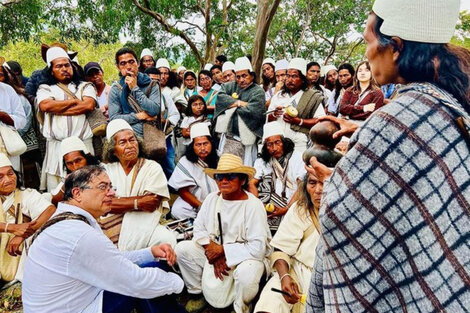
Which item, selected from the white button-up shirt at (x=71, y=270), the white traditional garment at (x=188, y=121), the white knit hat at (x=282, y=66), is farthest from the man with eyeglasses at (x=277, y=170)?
the white knit hat at (x=282, y=66)

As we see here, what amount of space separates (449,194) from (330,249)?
336 millimetres

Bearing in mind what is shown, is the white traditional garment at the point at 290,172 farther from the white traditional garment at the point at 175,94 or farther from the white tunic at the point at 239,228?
the white traditional garment at the point at 175,94

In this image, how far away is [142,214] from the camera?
4039 millimetres

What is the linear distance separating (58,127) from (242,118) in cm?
232

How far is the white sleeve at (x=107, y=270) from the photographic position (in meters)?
2.30

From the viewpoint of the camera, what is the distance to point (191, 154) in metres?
4.77

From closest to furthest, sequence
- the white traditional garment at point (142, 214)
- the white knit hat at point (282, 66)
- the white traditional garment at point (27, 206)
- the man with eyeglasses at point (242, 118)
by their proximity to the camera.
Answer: the white traditional garment at point (27, 206) < the white traditional garment at point (142, 214) < the man with eyeglasses at point (242, 118) < the white knit hat at point (282, 66)

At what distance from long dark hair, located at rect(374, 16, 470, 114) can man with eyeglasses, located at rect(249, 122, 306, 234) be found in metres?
3.32

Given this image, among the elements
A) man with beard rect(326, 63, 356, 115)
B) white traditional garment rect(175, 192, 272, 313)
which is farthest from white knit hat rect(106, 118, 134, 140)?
man with beard rect(326, 63, 356, 115)

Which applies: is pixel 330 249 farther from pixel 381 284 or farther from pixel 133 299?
pixel 133 299

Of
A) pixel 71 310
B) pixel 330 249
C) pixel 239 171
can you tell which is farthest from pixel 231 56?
pixel 330 249

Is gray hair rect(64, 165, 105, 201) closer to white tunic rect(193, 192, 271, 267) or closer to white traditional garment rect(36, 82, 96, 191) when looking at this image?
white tunic rect(193, 192, 271, 267)

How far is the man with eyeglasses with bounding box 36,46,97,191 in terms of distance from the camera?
449cm

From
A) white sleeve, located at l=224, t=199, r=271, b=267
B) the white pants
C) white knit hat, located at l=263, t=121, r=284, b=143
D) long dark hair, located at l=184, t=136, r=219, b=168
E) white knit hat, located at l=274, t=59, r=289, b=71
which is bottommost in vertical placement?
the white pants
